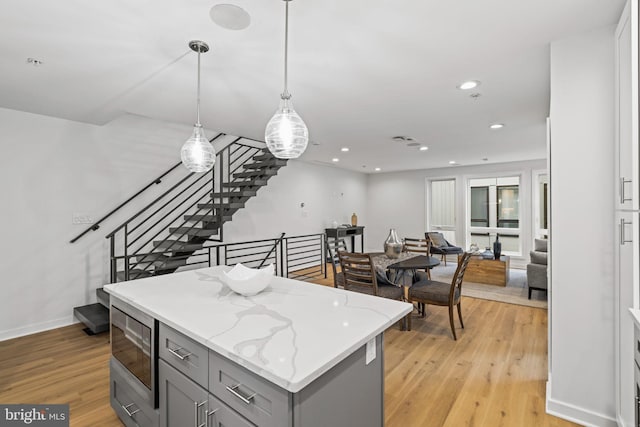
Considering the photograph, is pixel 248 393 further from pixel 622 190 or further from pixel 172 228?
pixel 172 228

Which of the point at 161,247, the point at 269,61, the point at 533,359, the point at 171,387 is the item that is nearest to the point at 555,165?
the point at 533,359

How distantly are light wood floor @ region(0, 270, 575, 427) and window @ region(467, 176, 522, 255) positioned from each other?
13.4 feet

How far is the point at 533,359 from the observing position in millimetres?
2869

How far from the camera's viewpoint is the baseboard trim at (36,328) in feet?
11.1

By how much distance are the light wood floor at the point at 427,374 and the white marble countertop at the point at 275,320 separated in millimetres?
978

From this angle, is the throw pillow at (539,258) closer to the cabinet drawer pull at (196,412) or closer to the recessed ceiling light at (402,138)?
the recessed ceiling light at (402,138)

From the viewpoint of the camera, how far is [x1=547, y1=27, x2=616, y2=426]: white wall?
73.9 inches

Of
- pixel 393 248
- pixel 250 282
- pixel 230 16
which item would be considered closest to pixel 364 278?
pixel 393 248

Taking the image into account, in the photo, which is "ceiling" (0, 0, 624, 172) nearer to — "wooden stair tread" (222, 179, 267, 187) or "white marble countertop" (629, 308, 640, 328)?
"wooden stair tread" (222, 179, 267, 187)

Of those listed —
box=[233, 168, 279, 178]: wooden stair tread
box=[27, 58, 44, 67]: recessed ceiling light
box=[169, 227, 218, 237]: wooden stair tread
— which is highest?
box=[27, 58, 44, 67]: recessed ceiling light

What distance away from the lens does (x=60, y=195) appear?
3.69m

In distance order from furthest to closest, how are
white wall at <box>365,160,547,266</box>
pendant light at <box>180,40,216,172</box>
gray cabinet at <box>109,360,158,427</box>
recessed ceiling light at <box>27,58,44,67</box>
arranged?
1. white wall at <box>365,160,547,266</box>
2. pendant light at <box>180,40,216,172</box>
3. recessed ceiling light at <box>27,58,44,67</box>
4. gray cabinet at <box>109,360,158,427</box>

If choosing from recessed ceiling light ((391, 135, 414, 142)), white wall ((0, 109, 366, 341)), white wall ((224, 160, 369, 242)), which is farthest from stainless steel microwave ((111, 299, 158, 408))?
recessed ceiling light ((391, 135, 414, 142))

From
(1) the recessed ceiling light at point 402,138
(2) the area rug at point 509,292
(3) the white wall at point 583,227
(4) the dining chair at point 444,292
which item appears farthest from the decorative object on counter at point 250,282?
(2) the area rug at point 509,292
